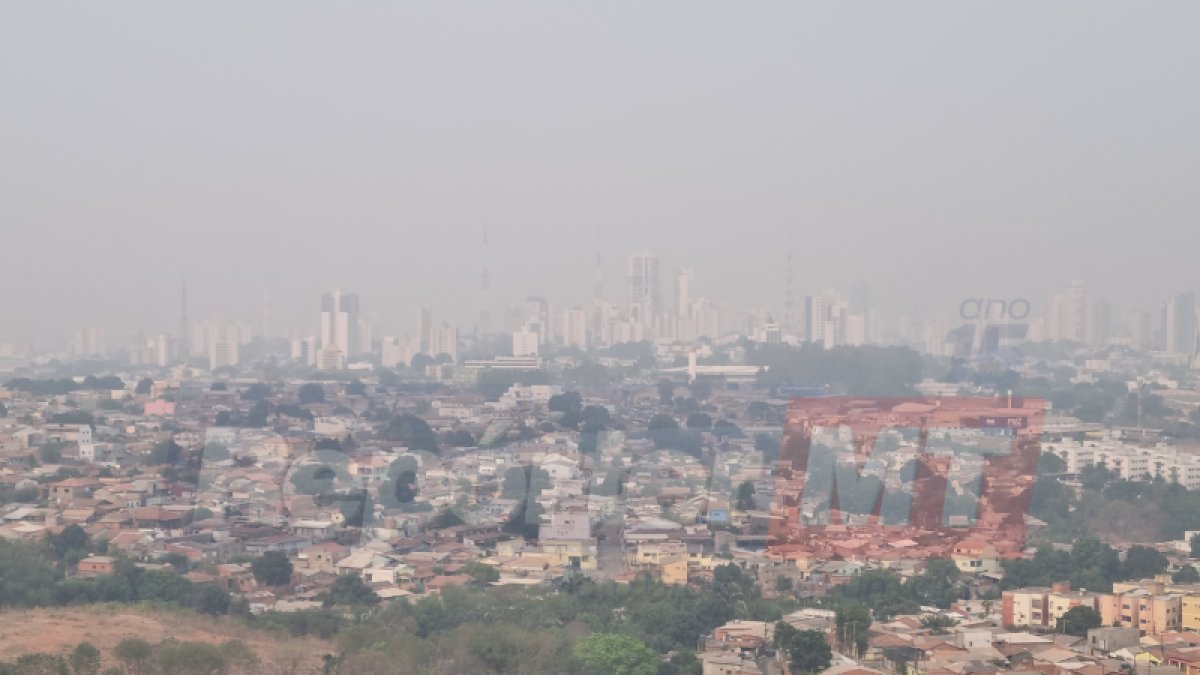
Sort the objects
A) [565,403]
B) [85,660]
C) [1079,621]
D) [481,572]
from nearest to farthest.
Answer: [85,660], [1079,621], [481,572], [565,403]

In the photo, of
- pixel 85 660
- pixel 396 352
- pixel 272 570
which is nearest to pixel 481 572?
pixel 272 570

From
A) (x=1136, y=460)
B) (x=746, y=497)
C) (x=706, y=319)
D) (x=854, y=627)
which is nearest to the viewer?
(x=854, y=627)

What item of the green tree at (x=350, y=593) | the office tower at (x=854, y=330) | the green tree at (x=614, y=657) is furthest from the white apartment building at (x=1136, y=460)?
the office tower at (x=854, y=330)

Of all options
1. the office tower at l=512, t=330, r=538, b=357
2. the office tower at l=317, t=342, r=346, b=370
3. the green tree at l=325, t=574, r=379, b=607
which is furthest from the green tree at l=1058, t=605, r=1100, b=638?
the office tower at l=317, t=342, r=346, b=370

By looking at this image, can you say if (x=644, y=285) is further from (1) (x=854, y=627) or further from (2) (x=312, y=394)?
(1) (x=854, y=627)

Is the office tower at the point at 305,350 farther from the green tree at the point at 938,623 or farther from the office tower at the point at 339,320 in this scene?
the green tree at the point at 938,623

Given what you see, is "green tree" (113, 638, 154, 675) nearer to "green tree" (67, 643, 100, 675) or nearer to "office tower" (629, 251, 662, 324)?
"green tree" (67, 643, 100, 675)

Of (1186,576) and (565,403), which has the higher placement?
(565,403)
